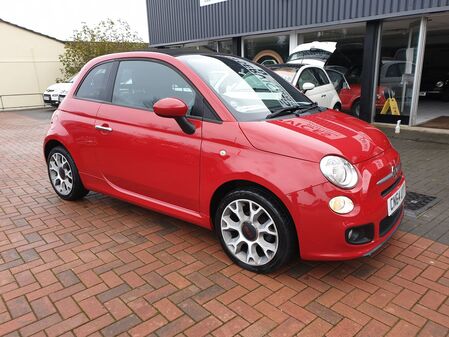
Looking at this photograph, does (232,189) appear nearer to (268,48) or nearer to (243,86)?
(243,86)

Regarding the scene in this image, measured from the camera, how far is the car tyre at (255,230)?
112 inches

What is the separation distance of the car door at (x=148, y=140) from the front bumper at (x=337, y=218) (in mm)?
965

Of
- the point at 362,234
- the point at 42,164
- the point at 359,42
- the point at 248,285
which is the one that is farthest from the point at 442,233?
the point at 359,42

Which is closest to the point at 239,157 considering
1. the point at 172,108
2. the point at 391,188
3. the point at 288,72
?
the point at 172,108

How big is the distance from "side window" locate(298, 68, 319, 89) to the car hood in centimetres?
534

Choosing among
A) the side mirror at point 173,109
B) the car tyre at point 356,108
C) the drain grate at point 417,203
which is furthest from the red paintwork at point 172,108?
the car tyre at point 356,108

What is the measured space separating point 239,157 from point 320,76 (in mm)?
6804

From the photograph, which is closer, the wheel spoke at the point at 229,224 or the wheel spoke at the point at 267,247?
the wheel spoke at the point at 267,247

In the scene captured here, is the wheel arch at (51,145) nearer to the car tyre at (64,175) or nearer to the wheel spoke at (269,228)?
the car tyre at (64,175)

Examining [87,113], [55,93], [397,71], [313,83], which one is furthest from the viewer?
[55,93]

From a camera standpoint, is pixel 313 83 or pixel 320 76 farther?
pixel 320 76

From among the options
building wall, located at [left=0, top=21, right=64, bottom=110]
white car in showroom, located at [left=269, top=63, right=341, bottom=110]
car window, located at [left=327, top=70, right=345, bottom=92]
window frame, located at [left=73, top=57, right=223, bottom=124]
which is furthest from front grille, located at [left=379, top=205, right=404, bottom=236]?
building wall, located at [left=0, top=21, right=64, bottom=110]

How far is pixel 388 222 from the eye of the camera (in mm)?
2992

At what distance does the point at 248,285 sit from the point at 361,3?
8.47m
